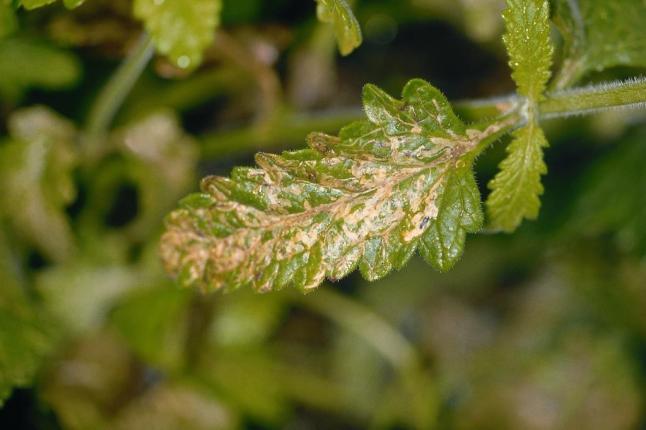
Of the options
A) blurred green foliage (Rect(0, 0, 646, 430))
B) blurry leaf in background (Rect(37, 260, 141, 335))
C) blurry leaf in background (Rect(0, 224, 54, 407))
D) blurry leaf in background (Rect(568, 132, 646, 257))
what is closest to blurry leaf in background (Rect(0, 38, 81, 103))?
blurred green foliage (Rect(0, 0, 646, 430))

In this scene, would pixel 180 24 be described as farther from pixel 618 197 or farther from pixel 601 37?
pixel 618 197

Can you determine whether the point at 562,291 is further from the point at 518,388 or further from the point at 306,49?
the point at 306,49

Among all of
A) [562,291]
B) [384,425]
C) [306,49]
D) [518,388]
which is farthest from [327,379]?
[306,49]

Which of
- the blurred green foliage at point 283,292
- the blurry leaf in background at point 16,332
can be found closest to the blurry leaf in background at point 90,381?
the blurred green foliage at point 283,292

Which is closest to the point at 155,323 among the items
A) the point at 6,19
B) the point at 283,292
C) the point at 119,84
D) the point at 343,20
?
the point at 283,292

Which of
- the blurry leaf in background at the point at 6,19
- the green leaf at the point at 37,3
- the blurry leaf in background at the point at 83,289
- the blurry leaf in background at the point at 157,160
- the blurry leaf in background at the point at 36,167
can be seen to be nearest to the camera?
the green leaf at the point at 37,3

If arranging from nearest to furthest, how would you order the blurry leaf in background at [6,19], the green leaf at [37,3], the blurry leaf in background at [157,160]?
the green leaf at [37,3] → the blurry leaf in background at [6,19] → the blurry leaf in background at [157,160]

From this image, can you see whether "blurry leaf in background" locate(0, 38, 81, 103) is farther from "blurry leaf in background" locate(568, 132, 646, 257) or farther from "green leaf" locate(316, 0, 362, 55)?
"blurry leaf in background" locate(568, 132, 646, 257)

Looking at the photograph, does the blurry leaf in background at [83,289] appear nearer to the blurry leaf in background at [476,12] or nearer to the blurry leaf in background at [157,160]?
the blurry leaf in background at [157,160]
